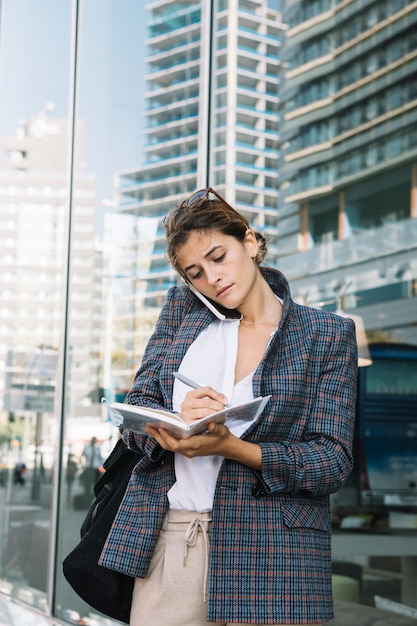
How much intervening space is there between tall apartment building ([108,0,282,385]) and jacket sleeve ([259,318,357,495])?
2.46 meters

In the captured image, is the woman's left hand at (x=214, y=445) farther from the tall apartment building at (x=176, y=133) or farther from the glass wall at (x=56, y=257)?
the glass wall at (x=56, y=257)

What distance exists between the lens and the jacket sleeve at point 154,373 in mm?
1709

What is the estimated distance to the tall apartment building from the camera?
4.22m

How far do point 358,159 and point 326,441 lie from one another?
817cm

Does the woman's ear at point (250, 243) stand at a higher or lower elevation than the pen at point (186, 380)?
higher

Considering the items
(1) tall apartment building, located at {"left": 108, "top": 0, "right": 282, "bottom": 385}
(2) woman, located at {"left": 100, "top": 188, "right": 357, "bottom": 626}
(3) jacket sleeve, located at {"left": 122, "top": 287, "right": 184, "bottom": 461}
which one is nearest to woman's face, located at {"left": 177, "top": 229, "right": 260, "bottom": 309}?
(2) woman, located at {"left": 100, "top": 188, "right": 357, "bottom": 626}

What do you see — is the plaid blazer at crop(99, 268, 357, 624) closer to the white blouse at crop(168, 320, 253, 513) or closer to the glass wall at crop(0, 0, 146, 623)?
the white blouse at crop(168, 320, 253, 513)

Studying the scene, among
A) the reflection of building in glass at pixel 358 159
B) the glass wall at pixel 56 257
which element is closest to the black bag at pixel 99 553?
the glass wall at pixel 56 257

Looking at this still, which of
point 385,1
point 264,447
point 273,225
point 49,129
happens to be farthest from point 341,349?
point 385,1

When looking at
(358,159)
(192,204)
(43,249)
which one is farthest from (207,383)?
(358,159)

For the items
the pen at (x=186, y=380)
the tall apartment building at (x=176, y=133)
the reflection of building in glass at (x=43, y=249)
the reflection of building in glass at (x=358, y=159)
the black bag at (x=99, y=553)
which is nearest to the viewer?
the pen at (x=186, y=380)

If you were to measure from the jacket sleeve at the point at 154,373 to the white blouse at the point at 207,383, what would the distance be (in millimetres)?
48

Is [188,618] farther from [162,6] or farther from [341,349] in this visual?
[162,6]

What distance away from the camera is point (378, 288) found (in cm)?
879
